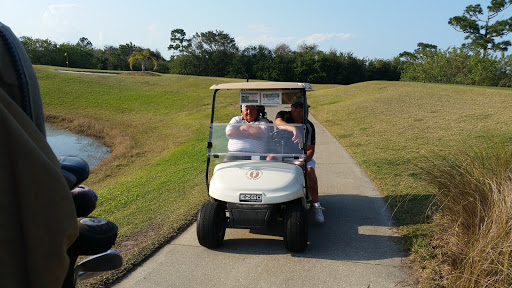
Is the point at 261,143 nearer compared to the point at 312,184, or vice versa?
the point at 261,143

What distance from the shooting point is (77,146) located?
16094 millimetres

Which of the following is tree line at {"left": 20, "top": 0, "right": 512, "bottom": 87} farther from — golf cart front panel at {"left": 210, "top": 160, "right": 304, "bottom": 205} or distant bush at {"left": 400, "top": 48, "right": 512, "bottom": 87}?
golf cart front panel at {"left": 210, "top": 160, "right": 304, "bottom": 205}

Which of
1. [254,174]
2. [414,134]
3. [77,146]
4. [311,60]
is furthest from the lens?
[311,60]

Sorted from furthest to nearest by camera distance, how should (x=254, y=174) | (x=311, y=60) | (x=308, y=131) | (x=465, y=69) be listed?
(x=311, y=60) → (x=465, y=69) → (x=308, y=131) → (x=254, y=174)

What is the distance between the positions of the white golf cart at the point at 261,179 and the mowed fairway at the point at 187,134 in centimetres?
87

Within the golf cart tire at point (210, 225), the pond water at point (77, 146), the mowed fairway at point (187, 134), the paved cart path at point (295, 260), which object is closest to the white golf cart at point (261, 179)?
the golf cart tire at point (210, 225)

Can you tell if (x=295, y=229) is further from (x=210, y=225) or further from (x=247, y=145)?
(x=247, y=145)

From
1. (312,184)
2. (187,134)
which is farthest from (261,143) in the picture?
(187,134)

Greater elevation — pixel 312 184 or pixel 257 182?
pixel 257 182

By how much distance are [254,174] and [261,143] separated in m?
0.65

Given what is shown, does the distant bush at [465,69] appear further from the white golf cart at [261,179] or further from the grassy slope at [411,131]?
the white golf cart at [261,179]

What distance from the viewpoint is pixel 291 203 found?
14.8ft

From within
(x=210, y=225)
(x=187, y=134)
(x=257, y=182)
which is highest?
(x=257, y=182)

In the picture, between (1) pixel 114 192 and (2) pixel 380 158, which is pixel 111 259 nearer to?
(1) pixel 114 192
